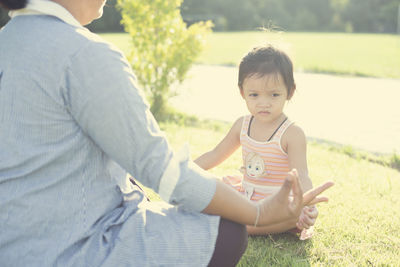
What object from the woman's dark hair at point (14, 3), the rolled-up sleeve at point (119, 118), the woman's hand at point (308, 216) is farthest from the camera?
the woman's hand at point (308, 216)

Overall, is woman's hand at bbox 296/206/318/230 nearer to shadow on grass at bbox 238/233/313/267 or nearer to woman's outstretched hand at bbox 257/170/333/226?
shadow on grass at bbox 238/233/313/267

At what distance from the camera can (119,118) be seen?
129 centimetres

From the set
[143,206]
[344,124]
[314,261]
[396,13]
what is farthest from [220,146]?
[396,13]

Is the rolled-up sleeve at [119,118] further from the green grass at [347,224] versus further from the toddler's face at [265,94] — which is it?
the toddler's face at [265,94]

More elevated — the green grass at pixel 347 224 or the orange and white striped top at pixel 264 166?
the orange and white striped top at pixel 264 166

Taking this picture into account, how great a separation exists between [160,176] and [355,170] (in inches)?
106

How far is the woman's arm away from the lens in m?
2.62

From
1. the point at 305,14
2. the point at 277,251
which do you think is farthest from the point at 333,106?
the point at 305,14

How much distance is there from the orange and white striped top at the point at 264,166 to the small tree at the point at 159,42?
2.91m

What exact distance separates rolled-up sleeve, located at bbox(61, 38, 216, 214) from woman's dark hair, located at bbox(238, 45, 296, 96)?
1.15 meters

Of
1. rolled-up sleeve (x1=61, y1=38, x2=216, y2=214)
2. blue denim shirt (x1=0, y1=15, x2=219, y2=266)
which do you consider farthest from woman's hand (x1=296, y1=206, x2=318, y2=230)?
rolled-up sleeve (x1=61, y1=38, x2=216, y2=214)

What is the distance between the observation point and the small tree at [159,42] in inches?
202

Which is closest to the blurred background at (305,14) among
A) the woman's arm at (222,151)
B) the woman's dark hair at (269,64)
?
the woman's arm at (222,151)

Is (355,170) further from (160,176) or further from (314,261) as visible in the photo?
(160,176)
